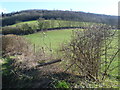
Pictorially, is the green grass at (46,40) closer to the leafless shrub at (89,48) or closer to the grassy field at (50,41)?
the grassy field at (50,41)

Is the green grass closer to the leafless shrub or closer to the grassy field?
the grassy field

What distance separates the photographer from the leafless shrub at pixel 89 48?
642 cm

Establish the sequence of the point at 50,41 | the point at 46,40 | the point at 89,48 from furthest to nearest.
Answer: the point at 46,40 < the point at 50,41 < the point at 89,48

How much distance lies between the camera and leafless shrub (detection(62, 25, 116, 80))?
6.42m

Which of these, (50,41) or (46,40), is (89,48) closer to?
(50,41)

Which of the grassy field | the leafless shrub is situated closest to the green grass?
the grassy field

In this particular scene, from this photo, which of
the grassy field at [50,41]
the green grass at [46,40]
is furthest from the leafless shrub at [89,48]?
the green grass at [46,40]

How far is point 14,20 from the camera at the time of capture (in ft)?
190

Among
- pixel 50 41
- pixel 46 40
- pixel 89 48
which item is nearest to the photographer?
pixel 89 48

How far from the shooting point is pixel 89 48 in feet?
21.6

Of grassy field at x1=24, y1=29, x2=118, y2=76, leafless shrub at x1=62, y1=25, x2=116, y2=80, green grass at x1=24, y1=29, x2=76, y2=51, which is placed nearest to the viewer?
leafless shrub at x1=62, y1=25, x2=116, y2=80

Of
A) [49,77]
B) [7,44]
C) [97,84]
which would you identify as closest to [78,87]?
[97,84]

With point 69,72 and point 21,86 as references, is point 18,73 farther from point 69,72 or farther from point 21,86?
point 69,72

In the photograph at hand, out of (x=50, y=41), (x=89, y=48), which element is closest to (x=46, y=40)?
(x=50, y=41)
